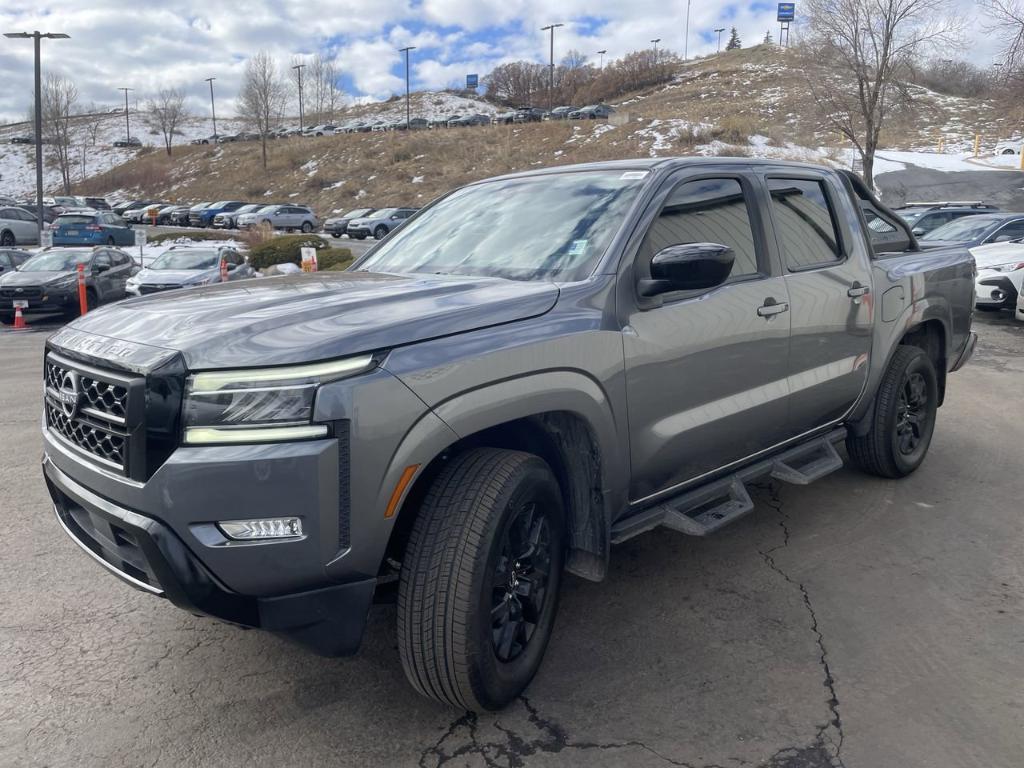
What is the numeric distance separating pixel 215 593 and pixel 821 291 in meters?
3.21

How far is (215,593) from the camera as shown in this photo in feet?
8.05

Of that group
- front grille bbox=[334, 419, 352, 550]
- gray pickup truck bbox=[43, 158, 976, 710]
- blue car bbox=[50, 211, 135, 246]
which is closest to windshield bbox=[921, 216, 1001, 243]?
gray pickup truck bbox=[43, 158, 976, 710]

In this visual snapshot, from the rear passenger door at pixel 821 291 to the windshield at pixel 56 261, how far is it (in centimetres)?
1524

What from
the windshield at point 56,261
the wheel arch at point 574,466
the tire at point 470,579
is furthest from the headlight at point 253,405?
the windshield at point 56,261

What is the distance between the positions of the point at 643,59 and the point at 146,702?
102m

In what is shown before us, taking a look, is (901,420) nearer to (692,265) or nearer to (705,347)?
(705,347)

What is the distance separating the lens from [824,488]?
5.29 meters

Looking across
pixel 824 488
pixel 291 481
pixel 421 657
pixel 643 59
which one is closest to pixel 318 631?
pixel 421 657

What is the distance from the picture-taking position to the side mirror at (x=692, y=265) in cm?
309

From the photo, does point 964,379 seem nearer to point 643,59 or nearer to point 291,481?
point 291,481

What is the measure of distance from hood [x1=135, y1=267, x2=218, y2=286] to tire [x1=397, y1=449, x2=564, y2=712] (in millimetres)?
15260

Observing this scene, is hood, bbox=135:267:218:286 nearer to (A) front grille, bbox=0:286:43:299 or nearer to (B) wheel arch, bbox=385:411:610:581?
(A) front grille, bbox=0:286:43:299

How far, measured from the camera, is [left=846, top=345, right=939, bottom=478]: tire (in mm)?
5023

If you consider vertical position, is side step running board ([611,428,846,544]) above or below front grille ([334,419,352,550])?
below
